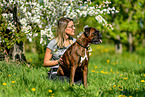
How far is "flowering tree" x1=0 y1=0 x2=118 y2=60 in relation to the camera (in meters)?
5.35

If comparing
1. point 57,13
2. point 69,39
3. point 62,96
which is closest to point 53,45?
point 69,39

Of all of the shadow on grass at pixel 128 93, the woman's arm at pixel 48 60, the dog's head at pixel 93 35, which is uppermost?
the dog's head at pixel 93 35

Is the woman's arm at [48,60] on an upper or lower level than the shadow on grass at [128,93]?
upper

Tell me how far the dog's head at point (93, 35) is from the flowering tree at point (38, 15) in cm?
177

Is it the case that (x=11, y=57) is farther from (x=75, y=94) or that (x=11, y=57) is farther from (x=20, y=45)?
(x=75, y=94)

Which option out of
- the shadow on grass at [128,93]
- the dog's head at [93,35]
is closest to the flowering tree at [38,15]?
the dog's head at [93,35]

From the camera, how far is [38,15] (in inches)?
217

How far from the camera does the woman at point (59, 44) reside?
13.4 feet

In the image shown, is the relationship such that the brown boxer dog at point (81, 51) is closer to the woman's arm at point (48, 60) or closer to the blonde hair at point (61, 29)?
the woman's arm at point (48, 60)

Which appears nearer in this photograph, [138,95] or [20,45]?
[138,95]

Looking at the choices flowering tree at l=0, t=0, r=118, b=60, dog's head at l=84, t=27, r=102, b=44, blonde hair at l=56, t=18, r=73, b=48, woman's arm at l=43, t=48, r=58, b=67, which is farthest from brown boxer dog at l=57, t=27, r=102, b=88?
flowering tree at l=0, t=0, r=118, b=60

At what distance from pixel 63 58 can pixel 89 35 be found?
83 centimetres

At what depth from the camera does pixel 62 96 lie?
351 cm

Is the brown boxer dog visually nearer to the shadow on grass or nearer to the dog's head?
the dog's head
